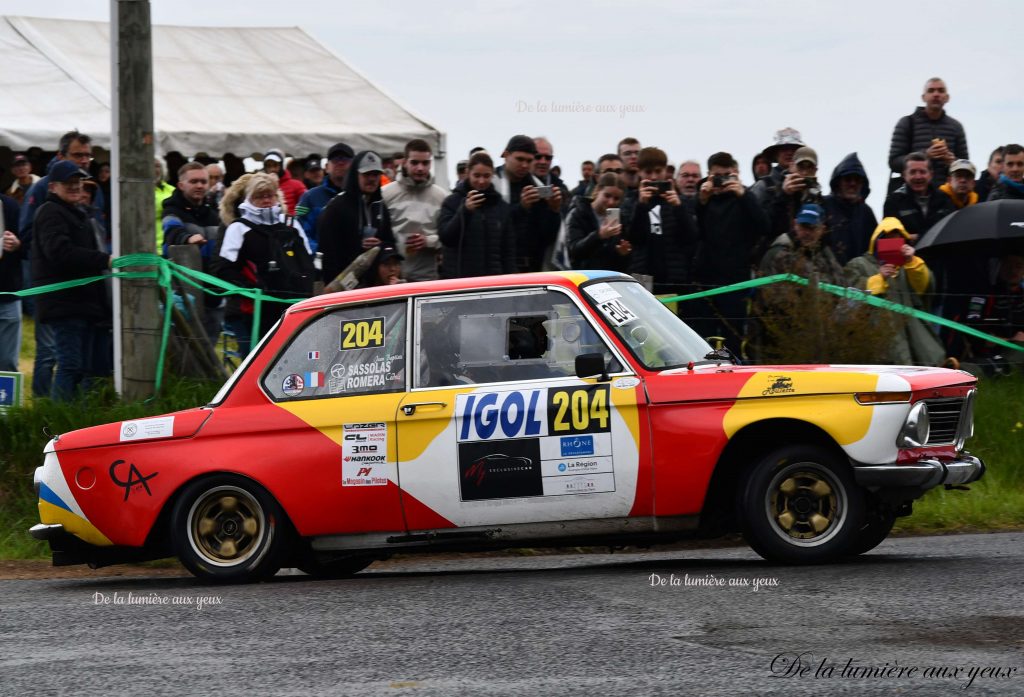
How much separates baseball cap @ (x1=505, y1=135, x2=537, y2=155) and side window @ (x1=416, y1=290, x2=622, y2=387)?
4.40m

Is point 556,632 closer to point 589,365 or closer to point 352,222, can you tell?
point 589,365

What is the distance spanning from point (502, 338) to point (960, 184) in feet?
21.9

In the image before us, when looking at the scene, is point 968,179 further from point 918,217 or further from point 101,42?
point 101,42

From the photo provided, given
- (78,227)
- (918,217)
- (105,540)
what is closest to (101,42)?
(78,227)

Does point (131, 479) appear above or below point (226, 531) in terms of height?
above

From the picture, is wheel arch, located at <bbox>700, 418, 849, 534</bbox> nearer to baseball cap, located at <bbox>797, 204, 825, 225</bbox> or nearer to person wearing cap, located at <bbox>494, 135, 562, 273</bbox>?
person wearing cap, located at <bbox>494, 135, 562, 273</bbox>

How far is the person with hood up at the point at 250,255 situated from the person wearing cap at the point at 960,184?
5832 millimetres

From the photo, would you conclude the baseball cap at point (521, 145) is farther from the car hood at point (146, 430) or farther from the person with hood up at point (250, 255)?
the car hood at point (146, 430)

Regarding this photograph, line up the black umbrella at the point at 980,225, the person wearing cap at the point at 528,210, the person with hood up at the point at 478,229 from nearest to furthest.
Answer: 1. the person with hood up at the point at 478,229
2. the person wearing cap at the point at 528,210
3. the black umbrella at the point at 980,225

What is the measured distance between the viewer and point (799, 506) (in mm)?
8727

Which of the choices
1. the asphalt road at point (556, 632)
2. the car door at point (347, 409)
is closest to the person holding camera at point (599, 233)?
the car door at point (347, 409)

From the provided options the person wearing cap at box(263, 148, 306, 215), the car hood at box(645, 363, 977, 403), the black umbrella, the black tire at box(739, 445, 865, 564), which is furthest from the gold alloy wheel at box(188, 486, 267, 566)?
the person wearing cap at box(263, 148, 306, 215)

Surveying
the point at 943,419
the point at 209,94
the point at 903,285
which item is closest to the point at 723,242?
the point at 903,285

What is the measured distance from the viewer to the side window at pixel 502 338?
29.9ft
